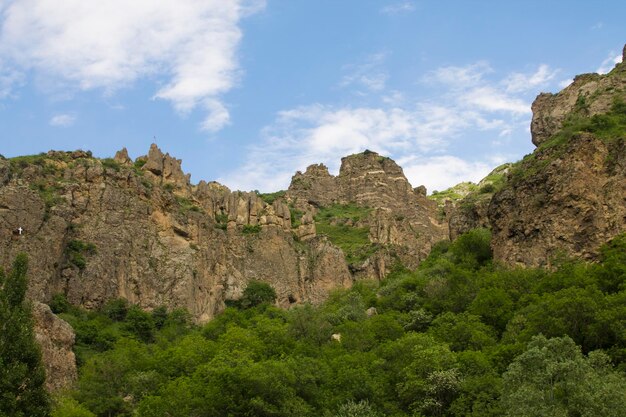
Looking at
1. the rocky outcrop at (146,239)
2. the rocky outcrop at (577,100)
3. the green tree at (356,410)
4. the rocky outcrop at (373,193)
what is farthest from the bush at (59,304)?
the rocky outcrop at (373,193)

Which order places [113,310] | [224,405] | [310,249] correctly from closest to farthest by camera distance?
[224,405] → [113,310] → [310,249]

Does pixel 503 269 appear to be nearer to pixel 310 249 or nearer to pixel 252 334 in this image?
pixel 252 334

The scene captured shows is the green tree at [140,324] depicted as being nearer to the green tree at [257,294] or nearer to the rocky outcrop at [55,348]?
the green tree at [257,294]

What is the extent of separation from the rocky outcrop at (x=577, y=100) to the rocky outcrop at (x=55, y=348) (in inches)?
1887

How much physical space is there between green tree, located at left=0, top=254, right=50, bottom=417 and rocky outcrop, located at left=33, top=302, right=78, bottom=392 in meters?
14.1

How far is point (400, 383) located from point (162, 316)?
138ft

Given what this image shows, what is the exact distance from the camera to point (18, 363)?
1548 inches

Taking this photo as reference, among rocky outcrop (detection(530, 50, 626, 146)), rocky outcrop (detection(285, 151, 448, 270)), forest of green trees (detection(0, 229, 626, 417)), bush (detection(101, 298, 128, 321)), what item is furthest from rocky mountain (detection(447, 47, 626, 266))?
rocky outcrop (detection(285, 151, 448, 270))

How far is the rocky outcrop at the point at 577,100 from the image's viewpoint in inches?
3012

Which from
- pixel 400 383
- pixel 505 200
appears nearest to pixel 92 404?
pixel 400 383

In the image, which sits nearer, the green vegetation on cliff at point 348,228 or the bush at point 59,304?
the bush at point 59,304

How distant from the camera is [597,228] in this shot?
58.0 metres

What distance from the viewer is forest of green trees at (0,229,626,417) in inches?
1487

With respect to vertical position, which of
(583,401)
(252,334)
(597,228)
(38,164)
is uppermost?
(38,164)
